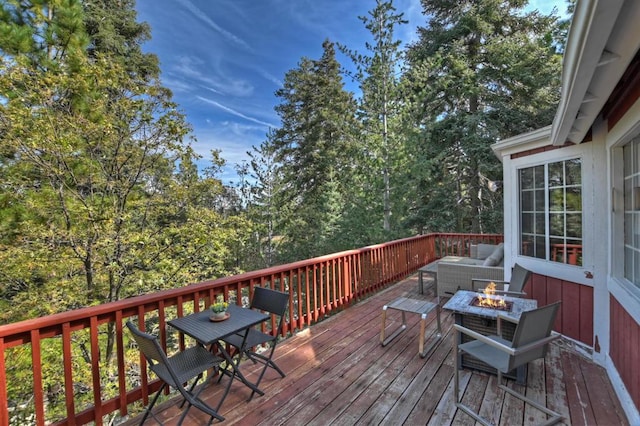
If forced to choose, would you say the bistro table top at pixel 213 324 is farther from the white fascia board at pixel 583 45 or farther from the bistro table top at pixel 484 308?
the white fascia board at pixel 583 45

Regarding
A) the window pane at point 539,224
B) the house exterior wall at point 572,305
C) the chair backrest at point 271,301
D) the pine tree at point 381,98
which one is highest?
the pine tree at point 381,98

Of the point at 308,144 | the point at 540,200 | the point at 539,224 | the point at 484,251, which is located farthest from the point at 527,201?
the point at 308,144

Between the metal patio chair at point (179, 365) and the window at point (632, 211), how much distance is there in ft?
10.9

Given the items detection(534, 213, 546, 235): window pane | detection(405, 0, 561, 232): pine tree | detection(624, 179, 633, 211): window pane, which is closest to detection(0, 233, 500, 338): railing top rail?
detection(624, 179, 633, 211): window pane

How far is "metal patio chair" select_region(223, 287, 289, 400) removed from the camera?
8.36 feet

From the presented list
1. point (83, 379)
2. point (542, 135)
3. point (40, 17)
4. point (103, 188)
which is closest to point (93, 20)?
point (40, 17)

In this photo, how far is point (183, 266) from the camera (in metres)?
6.72

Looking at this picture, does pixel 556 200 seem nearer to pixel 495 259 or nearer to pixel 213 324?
pixel 495 259

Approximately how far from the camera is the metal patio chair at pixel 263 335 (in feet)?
8.36

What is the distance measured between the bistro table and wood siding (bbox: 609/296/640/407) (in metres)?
2.76

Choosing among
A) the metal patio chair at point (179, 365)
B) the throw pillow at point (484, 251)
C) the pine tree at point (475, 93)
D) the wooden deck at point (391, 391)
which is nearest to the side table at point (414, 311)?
the wooden deck at point (391, 391)

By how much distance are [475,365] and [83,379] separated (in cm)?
647

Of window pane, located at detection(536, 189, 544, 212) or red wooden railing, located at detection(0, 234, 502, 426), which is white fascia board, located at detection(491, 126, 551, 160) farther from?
red wooden railing, located at detection(0, 234, 502, 426)

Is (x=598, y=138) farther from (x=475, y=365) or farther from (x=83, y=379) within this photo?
(x=83, y=379)
